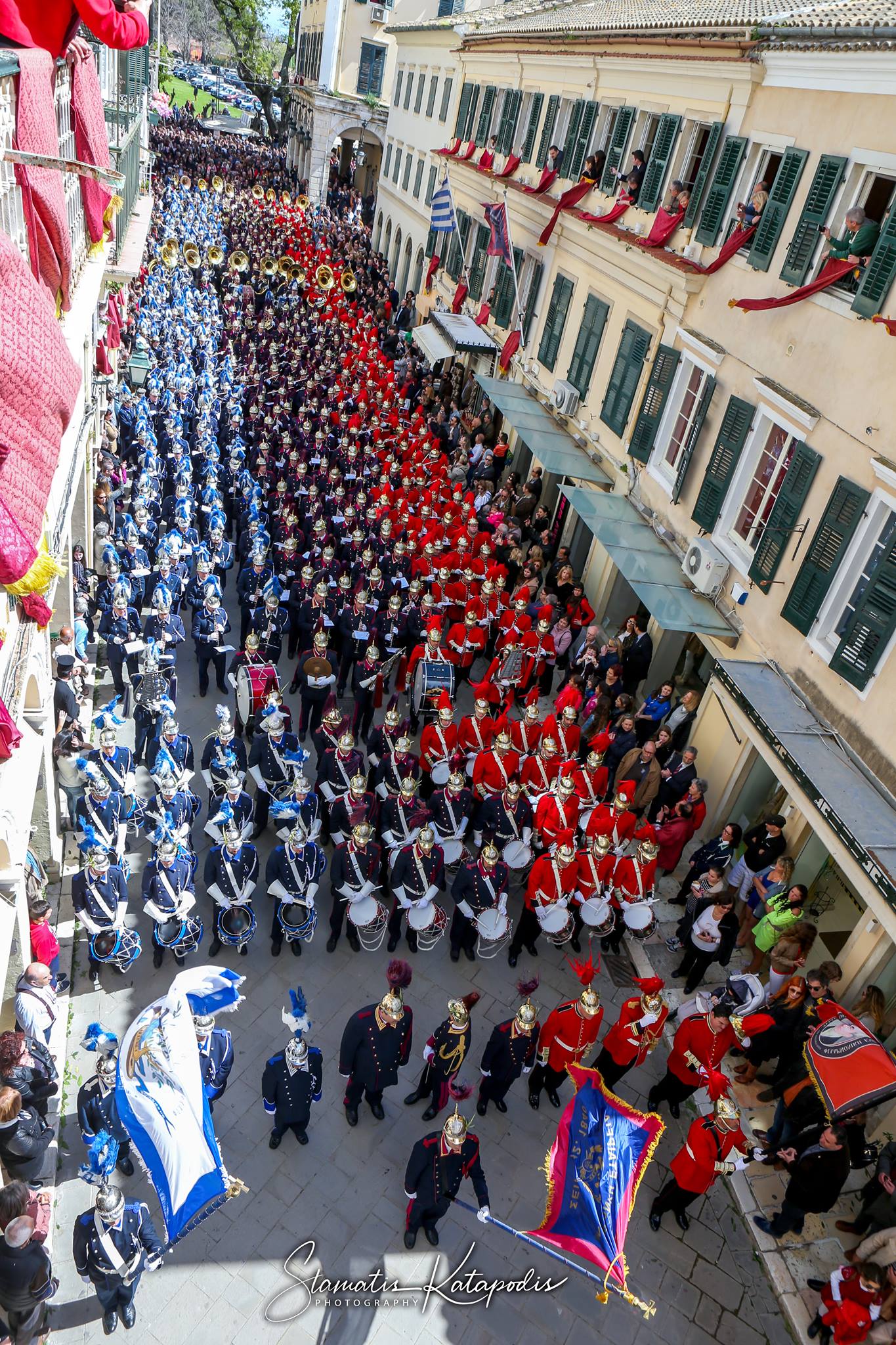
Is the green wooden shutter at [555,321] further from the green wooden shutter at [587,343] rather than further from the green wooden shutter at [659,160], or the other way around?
the green wooden shutter at [659,160]

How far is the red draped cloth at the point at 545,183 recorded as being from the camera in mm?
17938

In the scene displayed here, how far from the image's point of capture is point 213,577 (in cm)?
1280

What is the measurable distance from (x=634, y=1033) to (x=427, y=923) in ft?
7.40

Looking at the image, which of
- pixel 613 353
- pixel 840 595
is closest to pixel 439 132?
pixel 613 353

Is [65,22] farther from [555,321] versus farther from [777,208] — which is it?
[555,321]

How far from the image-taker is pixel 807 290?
9859 mm

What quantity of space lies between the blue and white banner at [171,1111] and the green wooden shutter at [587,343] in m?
13.8

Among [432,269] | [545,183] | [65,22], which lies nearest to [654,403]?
[545,183]

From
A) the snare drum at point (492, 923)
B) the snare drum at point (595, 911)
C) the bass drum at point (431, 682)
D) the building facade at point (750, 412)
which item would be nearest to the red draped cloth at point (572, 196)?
the building facade at point (750, 412)

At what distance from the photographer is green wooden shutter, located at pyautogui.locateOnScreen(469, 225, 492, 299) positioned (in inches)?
926

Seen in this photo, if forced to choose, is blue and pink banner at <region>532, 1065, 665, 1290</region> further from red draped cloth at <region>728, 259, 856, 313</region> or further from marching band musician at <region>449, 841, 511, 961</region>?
red draped cloth at <region>728, 259, 856, 313</region>

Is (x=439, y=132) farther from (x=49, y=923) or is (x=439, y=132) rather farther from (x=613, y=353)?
(x=49, y=923)

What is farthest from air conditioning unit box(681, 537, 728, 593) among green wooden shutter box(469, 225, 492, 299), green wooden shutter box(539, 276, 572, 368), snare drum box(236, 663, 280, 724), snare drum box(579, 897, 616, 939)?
green wooden shutter box(469, 225, 492, 299)

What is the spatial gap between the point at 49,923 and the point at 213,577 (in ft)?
17.9
